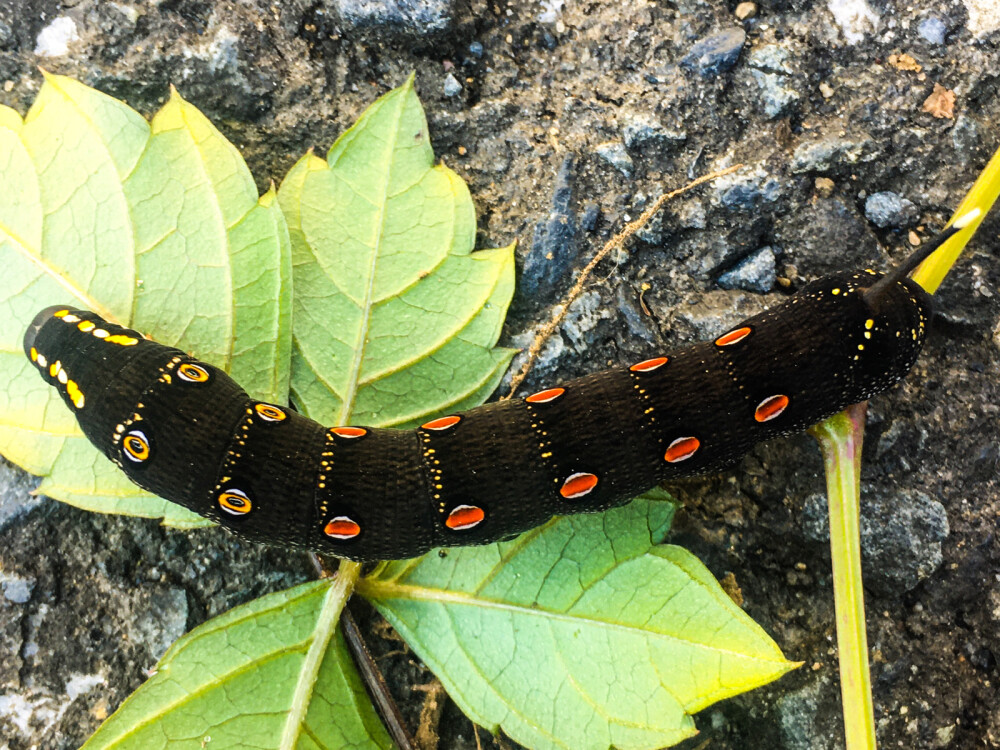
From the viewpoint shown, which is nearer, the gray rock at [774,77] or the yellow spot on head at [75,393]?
the yellow spot on head at [75,393]

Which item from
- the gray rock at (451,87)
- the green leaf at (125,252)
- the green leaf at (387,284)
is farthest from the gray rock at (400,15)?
the green leaf at (125,252)

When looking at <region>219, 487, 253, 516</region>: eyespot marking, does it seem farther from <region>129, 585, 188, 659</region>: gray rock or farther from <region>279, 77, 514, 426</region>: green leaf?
<region>129, 585, 188, 659</region>: gray rock

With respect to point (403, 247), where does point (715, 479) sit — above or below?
below

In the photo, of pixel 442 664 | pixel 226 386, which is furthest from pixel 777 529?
pixel 226 386

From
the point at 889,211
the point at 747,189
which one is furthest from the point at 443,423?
the point at 889,211

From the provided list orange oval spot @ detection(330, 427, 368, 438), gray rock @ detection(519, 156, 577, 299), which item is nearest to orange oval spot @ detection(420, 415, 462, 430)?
orange oval spot @ detection(330, 427, 368, 438)

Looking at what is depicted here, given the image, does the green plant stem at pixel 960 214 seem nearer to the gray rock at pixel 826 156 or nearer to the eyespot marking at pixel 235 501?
the gray rock at pixel 826 156

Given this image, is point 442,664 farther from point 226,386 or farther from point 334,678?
point 226,386
